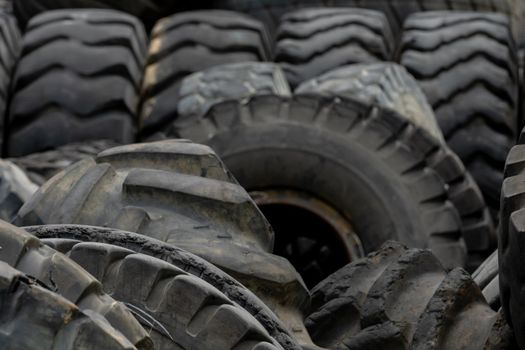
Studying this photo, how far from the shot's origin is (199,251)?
169 cm

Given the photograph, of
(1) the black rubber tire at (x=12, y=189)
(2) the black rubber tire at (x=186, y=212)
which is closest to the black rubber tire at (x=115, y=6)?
(1) the black rubber tire at (x=12, y=189)

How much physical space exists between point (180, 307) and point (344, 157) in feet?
4.34

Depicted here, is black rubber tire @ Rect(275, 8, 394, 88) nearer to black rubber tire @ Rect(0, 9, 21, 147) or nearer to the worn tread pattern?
the worn tread pattern

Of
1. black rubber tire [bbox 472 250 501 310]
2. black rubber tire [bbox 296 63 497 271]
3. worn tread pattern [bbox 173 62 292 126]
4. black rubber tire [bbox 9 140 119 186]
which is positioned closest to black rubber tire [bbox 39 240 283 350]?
black rubber tire [bbox 472 250 501 310]

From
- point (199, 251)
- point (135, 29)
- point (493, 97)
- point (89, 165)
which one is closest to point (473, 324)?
point (199, 251)

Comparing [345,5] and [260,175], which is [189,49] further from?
[260,175]

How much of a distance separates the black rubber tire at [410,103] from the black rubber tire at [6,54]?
26.0 inches

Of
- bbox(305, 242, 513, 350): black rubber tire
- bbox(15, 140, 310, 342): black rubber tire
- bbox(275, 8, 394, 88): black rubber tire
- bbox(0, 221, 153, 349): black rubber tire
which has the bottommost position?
bbox(275, 8, 394, 88): black rubber tire

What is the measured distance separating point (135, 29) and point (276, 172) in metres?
0.85

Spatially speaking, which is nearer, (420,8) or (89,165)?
(89,165)

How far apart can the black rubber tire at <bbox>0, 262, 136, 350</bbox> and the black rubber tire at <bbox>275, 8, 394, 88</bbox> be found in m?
2.09

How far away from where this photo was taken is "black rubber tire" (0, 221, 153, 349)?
4.00 feet

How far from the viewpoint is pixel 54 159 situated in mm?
2812

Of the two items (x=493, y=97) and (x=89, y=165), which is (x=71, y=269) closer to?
(x=89, y=165)
